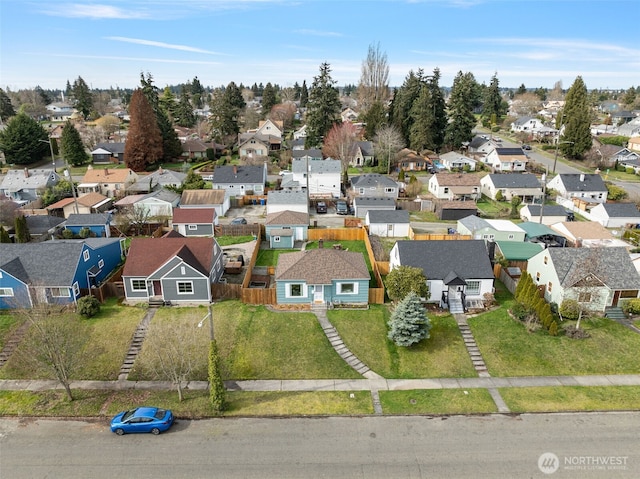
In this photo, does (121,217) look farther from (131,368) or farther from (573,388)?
(573,388)

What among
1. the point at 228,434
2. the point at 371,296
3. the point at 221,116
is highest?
the point at 221,116

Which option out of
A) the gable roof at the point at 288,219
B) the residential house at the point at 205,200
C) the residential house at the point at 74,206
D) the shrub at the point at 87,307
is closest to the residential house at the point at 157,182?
the residential house at the point at 74,206

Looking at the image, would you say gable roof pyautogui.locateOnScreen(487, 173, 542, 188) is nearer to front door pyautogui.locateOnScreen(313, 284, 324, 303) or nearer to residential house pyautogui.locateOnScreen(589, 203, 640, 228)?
residential house pyautogui.locateOnScreen(589, 203, 640, 228)

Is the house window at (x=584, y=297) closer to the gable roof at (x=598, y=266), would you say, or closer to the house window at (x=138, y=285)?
the gable roof at (x=598, y=266)

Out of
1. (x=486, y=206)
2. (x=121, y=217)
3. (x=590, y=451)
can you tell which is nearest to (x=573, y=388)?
(x=590, y=451)

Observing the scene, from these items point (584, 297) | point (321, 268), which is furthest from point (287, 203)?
point (584, 297)

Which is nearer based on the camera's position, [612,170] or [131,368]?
[131,368]
